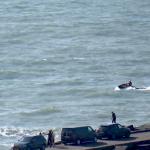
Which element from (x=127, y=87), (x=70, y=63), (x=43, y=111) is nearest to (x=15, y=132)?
(x=43, y=111)

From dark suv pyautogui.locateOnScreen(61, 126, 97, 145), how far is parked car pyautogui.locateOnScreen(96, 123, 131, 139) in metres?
1.10

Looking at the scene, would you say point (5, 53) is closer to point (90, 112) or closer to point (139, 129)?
point (90, 112)

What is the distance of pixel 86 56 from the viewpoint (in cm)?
11688

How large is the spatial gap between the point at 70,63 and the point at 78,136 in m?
54.3

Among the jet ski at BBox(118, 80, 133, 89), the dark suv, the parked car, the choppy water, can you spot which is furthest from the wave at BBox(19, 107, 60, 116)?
the dark suv

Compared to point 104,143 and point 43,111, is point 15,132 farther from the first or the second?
point 104,143

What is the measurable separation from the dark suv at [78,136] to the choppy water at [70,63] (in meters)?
13.7

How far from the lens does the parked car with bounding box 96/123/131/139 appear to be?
6016 cm

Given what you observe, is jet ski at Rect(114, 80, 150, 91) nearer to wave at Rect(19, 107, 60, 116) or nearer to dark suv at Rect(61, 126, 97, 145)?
wave at Rect(19, 107, 60, 116)

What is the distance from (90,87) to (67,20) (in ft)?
154

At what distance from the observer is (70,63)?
370 feet

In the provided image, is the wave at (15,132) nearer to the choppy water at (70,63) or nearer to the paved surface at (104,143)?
the choppy water at (70,63)

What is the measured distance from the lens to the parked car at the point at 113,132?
197 ft

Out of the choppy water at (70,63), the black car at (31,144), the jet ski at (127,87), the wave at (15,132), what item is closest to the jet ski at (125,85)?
the jet ski at (127,87)
